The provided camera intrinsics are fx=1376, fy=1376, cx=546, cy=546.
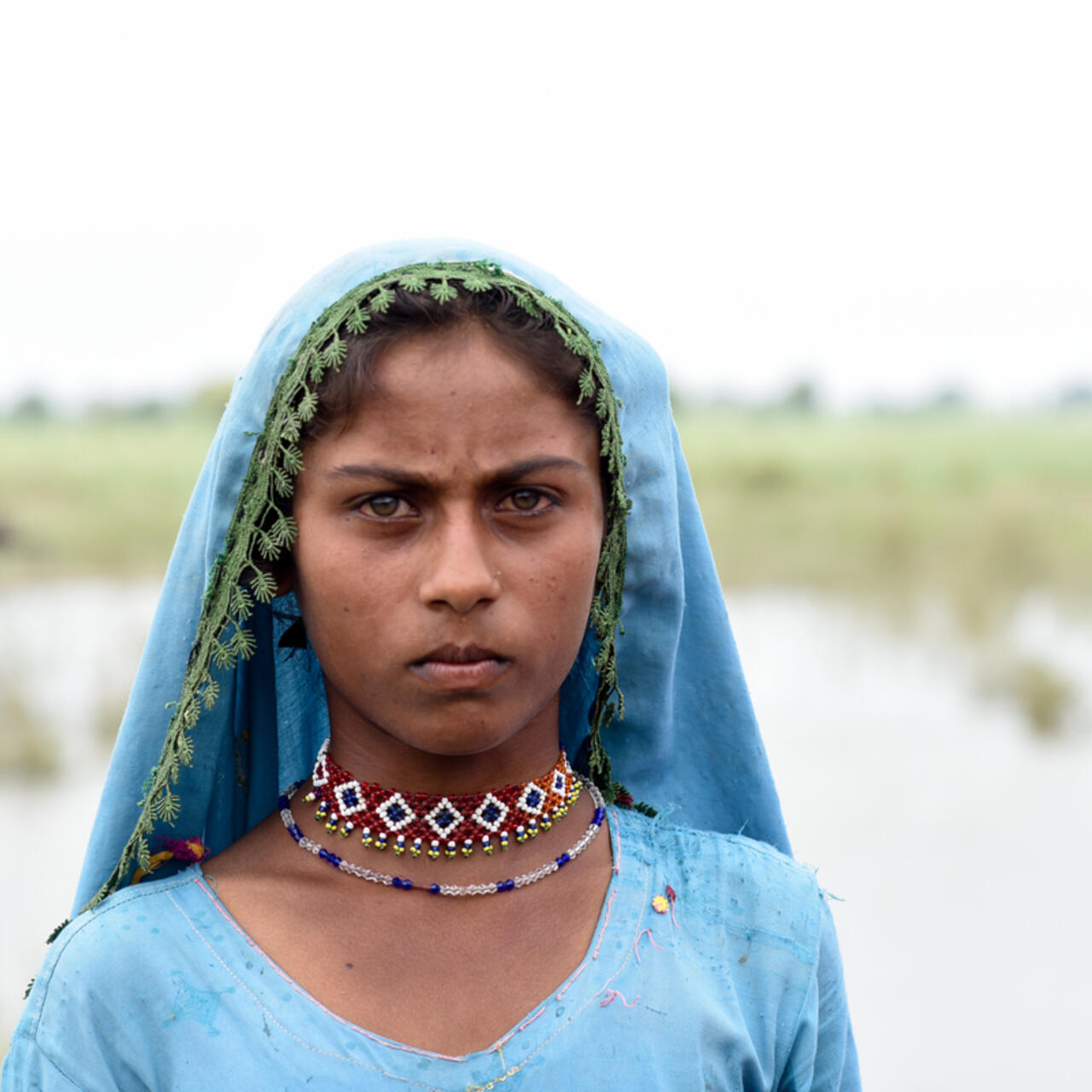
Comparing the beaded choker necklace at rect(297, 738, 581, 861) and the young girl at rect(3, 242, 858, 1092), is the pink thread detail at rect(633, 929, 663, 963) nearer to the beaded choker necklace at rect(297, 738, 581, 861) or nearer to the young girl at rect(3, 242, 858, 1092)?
the young girl at rect(3, 242, 858, 1092)

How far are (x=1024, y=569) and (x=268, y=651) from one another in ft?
42.4

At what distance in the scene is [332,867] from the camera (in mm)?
1759

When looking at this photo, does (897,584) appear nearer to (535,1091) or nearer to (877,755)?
(877,755)

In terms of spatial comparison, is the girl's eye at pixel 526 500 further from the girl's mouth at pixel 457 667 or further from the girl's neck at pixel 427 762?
the girl's neck at pixel 427 762

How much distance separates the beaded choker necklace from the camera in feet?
5.81

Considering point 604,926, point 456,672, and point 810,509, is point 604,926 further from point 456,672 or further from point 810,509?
point 810,509

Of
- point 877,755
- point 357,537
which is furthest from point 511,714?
point 877,755

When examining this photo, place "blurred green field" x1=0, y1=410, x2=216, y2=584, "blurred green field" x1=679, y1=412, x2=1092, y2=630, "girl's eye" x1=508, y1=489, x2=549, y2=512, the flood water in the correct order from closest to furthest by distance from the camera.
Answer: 1. "girl's eye" x1=508, y1=489, x2=549, y2=512
2. the flood water
3. "blurred green field" x1=0, y1=410, x2=216, y2=584
4. "blurred green field" x1=679, y1=412, x2=1092, y2=630

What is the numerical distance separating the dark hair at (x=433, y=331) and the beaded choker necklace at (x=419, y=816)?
458 mm

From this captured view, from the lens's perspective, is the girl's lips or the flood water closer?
the girl's lips

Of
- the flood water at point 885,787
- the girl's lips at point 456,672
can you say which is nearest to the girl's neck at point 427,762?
the girl's lips at point 456,672

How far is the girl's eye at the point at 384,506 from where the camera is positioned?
5.44ft

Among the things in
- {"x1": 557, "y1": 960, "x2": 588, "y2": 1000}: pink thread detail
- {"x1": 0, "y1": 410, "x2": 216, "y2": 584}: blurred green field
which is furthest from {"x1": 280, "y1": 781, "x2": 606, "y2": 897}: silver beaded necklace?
{"x1": 0, "y1": 410, "x2": 216, "y2": 584}: blurred green field

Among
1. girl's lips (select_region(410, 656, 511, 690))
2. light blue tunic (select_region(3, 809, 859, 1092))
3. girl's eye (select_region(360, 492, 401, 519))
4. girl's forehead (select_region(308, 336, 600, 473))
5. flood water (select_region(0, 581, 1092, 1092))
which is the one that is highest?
girl's forehead (select_region(308, 336, 600, 473))
